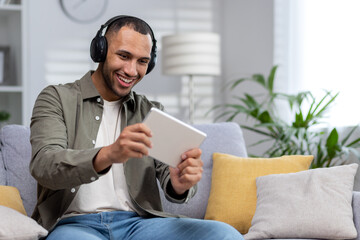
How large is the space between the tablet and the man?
3 cm

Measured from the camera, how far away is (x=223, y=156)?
2336 mm

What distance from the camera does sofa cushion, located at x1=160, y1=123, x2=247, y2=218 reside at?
7.48ft

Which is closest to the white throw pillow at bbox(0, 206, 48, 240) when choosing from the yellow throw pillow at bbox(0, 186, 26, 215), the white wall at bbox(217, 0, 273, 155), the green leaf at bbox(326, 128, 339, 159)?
the yellow throw pillow at bbox(0, 186, 26, 215)

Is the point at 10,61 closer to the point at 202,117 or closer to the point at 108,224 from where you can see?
the point at 202,117

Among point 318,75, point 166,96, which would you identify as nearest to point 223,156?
point 318,75

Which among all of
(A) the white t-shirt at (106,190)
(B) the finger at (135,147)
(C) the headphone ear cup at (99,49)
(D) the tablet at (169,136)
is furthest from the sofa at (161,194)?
(B) the finger at (135,147)

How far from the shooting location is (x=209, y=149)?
2404 millimetres

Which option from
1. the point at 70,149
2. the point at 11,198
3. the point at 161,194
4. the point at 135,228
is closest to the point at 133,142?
the point at 70,149

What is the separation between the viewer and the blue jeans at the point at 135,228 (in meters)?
1.52

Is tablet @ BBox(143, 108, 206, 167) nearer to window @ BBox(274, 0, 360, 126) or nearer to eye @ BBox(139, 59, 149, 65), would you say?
eye @ BBox(139, 59, 149, 65)

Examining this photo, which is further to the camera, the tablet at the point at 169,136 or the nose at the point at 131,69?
the nose at the point at 131,69

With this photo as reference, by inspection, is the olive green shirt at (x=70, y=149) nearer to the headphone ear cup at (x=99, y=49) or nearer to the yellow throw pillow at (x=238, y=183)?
the headphone ear cup at (x=99, y=49)

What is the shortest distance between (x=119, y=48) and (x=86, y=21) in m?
2.62

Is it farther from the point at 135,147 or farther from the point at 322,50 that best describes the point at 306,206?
the point at 322,50
